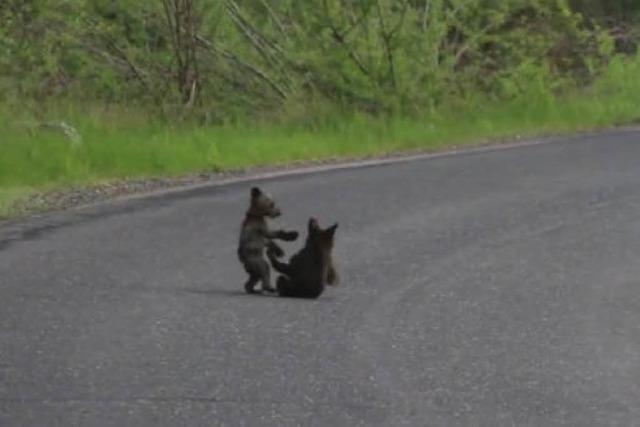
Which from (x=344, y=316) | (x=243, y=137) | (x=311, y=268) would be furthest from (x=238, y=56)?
(x=344, y=316)

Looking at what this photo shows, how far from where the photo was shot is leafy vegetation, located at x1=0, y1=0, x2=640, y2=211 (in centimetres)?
2223

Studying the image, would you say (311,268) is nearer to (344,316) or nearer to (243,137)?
(344,316)

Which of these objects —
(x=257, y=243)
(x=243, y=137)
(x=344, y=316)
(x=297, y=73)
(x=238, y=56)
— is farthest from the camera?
(x=297, y=73)

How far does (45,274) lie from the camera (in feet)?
38.3

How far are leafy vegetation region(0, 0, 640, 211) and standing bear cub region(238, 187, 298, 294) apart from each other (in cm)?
913

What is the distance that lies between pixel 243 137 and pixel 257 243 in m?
9.44

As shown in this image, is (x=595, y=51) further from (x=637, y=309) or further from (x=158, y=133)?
(x=637, y=309)

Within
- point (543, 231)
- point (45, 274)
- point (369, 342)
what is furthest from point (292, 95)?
point (369, 342)

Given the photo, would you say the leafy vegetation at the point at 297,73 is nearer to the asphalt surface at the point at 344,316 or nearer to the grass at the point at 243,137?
the grass at the point at 243,137

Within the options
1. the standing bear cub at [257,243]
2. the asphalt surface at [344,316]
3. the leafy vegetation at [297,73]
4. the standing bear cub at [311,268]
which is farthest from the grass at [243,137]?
the standing bear cub at [311,268]

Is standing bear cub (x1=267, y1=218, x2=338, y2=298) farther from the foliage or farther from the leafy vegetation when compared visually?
the foliage

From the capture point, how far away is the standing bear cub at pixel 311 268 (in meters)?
10.9

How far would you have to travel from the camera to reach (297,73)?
80.0ft

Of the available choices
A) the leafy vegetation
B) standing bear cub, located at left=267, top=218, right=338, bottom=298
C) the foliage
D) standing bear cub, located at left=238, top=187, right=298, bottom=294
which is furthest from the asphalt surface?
the foliage
